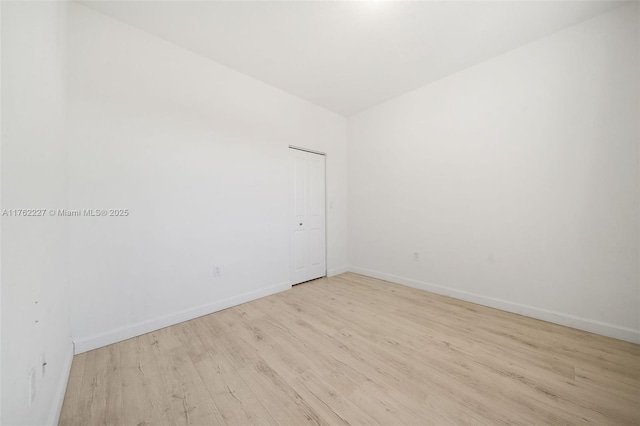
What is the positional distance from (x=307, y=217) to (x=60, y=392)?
299 cm

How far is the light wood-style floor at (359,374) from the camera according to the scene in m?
1.33

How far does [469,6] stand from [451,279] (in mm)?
3001

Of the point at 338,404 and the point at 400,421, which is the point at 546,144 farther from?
the point at 338,404

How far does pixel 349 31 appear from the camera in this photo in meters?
2.27

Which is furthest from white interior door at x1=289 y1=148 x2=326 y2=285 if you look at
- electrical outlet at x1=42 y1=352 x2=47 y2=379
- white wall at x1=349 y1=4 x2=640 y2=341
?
electrical outlet at x1=42 y1=352 x2=47 y2=379

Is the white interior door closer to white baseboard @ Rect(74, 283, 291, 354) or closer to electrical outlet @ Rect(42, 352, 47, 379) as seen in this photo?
white baseboard @ Rect(74, 283, 291, 354)

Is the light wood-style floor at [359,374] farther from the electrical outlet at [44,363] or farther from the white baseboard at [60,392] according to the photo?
the electrical outlet at [44,363]

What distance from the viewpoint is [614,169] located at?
6.82 feet

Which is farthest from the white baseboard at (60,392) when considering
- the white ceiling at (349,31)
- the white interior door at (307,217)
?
the white ceiling at (349,31)

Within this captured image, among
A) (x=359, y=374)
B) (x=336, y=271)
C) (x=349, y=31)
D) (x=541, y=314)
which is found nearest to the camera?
(x=359, y=374)

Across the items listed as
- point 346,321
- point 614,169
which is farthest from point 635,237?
point 346,321

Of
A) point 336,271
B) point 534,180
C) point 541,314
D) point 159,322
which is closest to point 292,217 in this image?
point 336,271

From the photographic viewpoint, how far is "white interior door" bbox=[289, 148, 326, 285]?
3.64 metres

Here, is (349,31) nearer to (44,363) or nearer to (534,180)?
(534,180)
